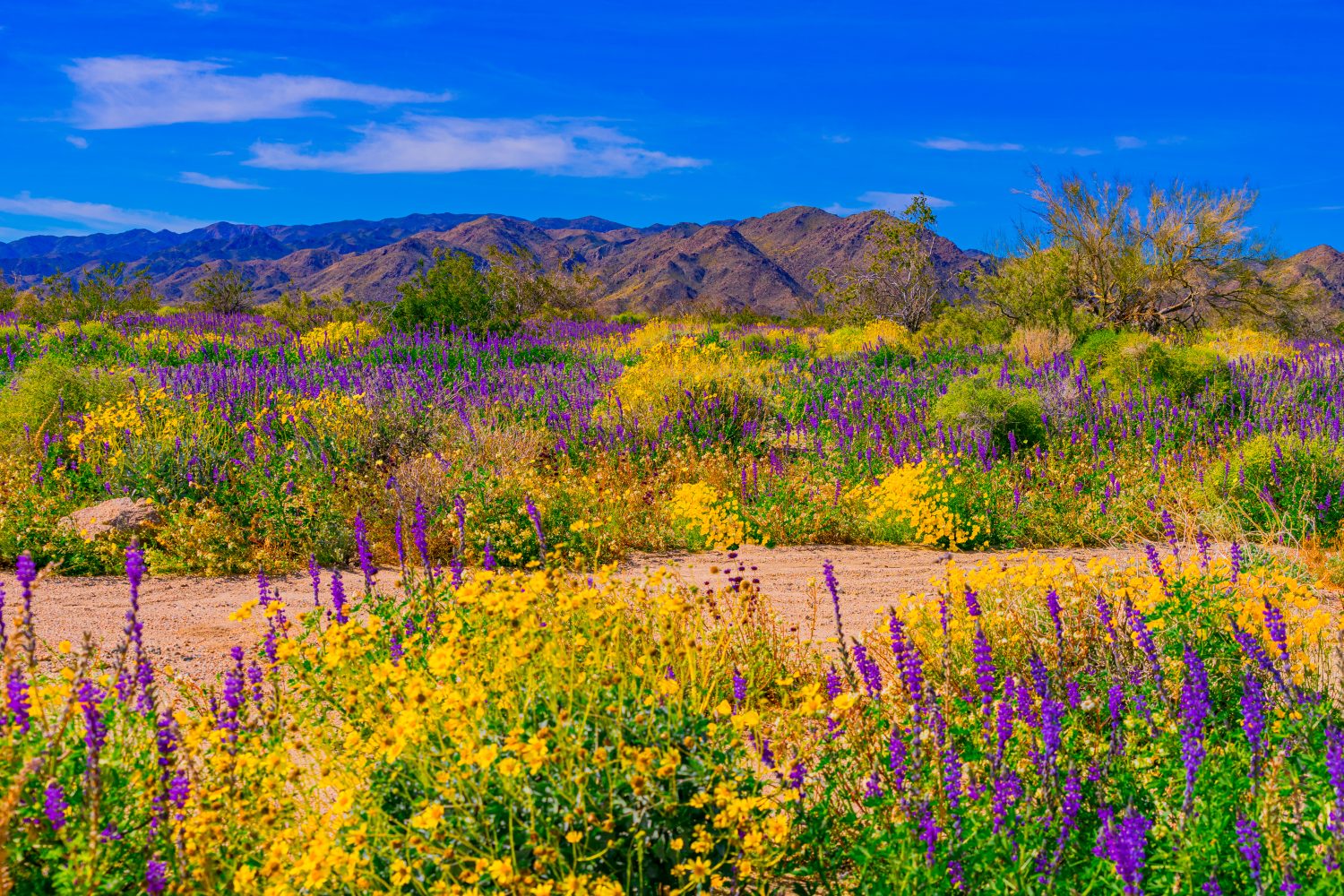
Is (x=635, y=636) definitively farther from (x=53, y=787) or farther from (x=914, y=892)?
(x=53, y=787)

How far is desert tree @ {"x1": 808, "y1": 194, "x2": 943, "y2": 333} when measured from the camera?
2142 cm

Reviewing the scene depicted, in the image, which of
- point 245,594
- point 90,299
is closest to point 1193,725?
point 245,594

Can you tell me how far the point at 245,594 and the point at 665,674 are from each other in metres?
3.90

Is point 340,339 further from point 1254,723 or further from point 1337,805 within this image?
point 1337,805

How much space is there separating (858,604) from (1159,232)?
18.6m

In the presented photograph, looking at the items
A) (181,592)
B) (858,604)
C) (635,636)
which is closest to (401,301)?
(181,592)

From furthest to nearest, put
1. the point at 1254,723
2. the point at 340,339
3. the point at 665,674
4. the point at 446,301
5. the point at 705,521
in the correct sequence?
the point at 446,301, the point at 340,339, the point at 705,521, the point at 665,674, the point at 1254,723

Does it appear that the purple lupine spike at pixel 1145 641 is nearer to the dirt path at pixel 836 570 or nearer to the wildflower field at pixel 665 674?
the wildflower field at pixel 665 674

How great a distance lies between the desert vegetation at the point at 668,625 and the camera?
6.79 ft

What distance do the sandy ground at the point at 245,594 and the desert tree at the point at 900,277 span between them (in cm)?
1544

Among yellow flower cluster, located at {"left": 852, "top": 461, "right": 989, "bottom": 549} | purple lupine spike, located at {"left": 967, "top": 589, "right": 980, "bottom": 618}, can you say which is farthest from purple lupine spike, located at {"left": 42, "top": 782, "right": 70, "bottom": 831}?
yellow flower cluster, located at {"left": 852, "top": 461, "right": 989, "bottom": 549}

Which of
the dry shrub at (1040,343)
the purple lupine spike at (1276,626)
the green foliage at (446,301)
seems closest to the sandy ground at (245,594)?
the purple lupine spike at (1276,626)

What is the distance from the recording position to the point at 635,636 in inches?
111

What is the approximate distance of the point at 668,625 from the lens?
318 cm
